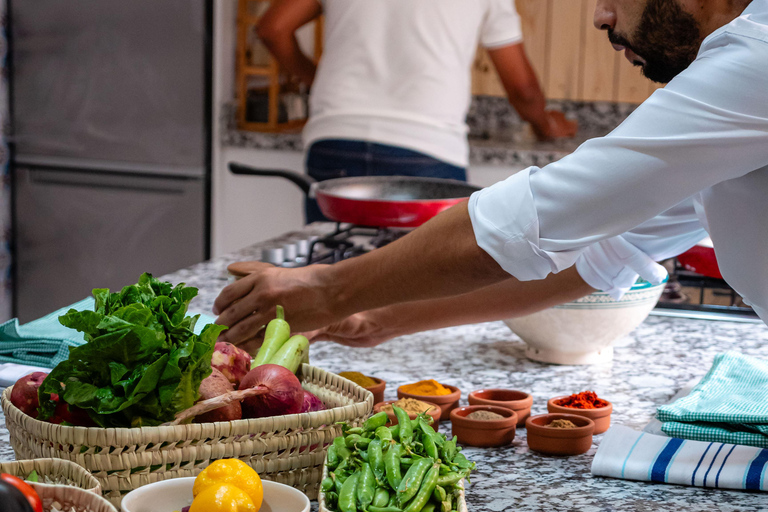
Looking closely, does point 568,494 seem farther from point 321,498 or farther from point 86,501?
point 86,501

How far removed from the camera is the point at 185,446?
823 mm

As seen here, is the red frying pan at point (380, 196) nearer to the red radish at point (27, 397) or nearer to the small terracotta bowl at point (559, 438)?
the small terracotta bowl at point (559, 438)

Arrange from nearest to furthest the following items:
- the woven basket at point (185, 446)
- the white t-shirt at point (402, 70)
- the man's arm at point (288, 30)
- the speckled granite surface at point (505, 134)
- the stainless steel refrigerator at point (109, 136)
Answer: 1. the woven basket at point (185, 446)
2. the white t-shirt at point (402, 70)
3. the man's arm at point (288, 30)
4. the speckled granite surface at point (505, 134)
5. the stainless steel refrigerator at point (109, 136)

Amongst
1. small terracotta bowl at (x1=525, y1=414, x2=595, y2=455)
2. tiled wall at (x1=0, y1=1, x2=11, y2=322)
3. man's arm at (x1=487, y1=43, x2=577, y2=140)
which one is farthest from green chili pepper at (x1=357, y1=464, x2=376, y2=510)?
tiled wall at (x1=0, y1=1, x2=11, y2=322)

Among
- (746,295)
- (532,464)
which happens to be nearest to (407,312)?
(532,464)

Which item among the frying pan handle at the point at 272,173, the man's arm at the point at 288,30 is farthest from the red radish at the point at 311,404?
the man's arm at the point at 288,30

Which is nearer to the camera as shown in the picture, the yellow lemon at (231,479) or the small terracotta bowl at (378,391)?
the yellow lemon at (231,479)

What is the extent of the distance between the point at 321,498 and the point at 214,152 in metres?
3.29

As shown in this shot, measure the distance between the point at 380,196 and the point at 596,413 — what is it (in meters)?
1.34

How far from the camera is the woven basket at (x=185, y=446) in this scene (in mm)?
800

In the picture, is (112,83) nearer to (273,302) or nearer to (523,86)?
(523,86)

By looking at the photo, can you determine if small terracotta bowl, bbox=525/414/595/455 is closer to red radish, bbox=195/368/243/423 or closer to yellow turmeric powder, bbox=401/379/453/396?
yellow turmeric powder, bbox=401/379/453/396

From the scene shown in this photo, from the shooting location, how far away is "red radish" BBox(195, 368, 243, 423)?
2.84ft

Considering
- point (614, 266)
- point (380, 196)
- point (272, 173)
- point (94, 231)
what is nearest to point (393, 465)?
point (614, 266)
